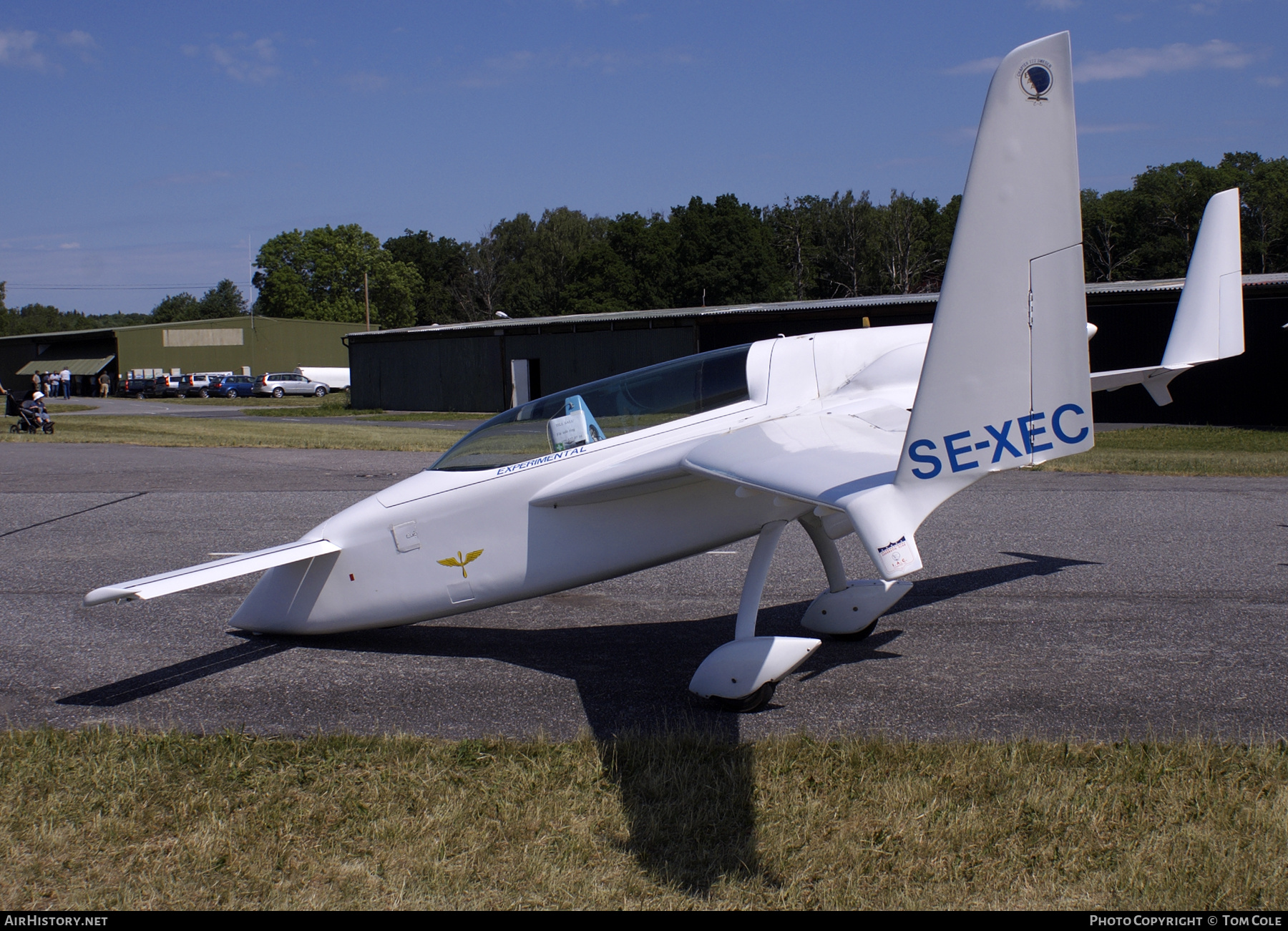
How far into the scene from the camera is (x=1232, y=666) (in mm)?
5957

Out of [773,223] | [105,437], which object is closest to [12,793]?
[105,437]

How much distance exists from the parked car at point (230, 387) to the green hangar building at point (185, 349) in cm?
1157

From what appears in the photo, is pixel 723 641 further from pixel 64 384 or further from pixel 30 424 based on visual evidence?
pixel 64 384

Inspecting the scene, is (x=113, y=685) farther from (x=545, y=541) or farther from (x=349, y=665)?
(x=545, y=541)

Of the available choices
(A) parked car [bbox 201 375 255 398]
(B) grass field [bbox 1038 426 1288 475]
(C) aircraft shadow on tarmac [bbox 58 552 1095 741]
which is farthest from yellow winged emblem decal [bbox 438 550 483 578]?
(A) parked car [bbox 201 375 255 398]

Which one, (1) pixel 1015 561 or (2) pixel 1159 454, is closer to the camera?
(1) pixel 1015 561

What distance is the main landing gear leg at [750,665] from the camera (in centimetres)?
529

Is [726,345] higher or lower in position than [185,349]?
lower

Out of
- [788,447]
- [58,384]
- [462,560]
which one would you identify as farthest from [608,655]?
[58,384]

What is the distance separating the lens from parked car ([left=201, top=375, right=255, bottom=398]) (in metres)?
63.5

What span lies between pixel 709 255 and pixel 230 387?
1662 inches

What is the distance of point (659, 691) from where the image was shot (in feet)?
19.3

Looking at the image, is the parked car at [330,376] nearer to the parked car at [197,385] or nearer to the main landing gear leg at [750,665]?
the parked car at [197,385]

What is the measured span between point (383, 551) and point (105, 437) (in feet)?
73.7
